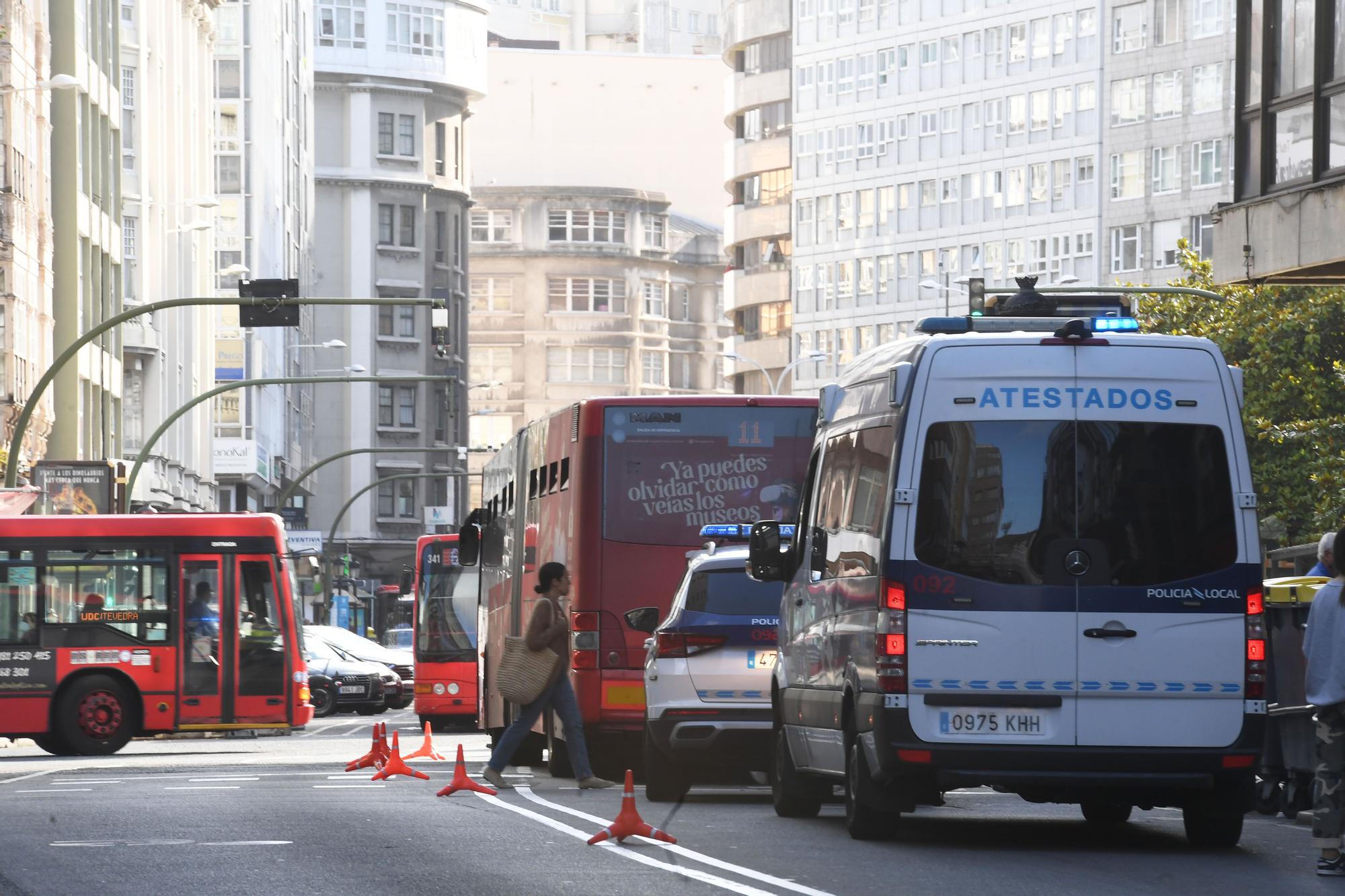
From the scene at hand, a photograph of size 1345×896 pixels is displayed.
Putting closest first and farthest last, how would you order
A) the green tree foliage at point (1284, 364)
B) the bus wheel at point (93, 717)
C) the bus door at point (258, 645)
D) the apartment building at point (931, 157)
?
the bus wheel at point (93, 717), the bus door at point (258, 645), the green tree foliage at point (1284, 364), the apartment building at point (931, 157)

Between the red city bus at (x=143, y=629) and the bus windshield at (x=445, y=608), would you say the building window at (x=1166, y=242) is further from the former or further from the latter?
the red city bus at (x=143, y=629)

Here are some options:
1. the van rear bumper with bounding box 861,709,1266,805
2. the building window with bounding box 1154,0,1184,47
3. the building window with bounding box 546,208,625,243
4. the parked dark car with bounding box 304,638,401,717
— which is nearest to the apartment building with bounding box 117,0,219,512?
the parked dark car with bounding box 304,638,401,717

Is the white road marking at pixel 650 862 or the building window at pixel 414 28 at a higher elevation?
the building window at pixel 414 28

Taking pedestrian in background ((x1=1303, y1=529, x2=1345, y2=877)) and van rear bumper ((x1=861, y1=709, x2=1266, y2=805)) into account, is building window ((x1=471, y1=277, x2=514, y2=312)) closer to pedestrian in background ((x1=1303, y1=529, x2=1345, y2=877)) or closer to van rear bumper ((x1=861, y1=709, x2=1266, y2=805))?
van rear bumper ((x1=861, y1=709, x2=1266, y2=805))

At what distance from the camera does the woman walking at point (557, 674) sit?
20.0m

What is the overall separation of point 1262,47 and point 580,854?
16.5 m

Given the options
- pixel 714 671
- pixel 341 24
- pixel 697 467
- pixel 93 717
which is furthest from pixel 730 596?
pixel 341 24

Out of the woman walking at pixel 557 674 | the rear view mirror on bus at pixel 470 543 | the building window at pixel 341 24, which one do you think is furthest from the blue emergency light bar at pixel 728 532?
the building window at pixel 341 24

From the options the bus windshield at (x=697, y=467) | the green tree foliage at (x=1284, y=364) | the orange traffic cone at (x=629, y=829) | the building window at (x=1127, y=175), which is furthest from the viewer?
the building window at (x=1127, y=175)

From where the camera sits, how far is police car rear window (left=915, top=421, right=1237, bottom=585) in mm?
14117

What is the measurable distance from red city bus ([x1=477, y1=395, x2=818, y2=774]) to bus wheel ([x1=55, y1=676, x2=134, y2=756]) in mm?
10722

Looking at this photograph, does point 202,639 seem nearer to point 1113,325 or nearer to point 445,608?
point 445,608

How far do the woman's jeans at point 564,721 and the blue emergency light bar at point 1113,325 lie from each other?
6021 millimetres

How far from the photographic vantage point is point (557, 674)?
20109 millimetres
